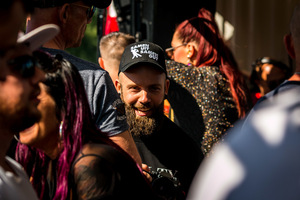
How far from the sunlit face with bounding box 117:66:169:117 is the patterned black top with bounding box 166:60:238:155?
325 millimetres

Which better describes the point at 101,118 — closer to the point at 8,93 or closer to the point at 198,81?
the point at 8,93

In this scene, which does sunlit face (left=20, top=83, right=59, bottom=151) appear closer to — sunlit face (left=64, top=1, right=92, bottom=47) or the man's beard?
sunlit face (left=64, top=1, right=92, bottom=47)

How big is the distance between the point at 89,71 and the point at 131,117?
96cm

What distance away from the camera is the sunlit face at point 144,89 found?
307 cm

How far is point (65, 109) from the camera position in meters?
1.65

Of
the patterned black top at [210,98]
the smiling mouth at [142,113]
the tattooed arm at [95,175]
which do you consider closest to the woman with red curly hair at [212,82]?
the patterned black top at [210,98]

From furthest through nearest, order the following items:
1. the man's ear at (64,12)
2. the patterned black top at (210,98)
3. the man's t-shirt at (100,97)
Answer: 1. the patterned black top at (210,98)
2. the man's ear at (64,12)
3. the man's t-shirt at (100,97)

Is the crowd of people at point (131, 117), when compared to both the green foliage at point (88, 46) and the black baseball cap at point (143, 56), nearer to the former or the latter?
the black baseball cap at point (143, 56)

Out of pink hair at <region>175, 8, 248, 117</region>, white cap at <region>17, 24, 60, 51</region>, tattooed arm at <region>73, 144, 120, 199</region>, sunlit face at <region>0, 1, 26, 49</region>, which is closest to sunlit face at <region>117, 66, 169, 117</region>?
pink hair at <region>175, 8, 248, 117</region>

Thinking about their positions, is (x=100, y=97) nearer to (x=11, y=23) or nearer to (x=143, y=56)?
(x=143, y=56)

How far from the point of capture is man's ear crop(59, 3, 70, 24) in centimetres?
225

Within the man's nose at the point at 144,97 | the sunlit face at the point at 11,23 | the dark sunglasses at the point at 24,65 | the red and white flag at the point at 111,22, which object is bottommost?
the red and white flag at the point at 111,22

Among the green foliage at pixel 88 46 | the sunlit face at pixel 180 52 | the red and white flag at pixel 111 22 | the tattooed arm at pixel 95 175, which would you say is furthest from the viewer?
the green foliage at pixel 88 46

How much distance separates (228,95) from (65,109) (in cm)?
196
